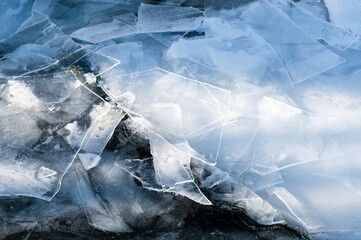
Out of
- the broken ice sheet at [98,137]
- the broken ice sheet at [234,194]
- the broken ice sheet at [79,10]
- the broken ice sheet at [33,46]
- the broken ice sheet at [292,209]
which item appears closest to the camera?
the broken ice sheet at [292,209]

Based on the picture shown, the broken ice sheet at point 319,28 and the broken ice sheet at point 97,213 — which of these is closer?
the broken ice sheet at point 97,213

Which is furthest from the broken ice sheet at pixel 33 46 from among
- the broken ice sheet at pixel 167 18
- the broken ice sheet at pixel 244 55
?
the broken ice sheet at pixel 244 55

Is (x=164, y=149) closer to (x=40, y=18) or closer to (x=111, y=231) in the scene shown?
(x=111, y=231)

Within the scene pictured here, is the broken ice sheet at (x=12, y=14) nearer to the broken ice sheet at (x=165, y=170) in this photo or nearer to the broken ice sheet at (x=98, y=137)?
the broken ice sheet at (x=98, y=137)

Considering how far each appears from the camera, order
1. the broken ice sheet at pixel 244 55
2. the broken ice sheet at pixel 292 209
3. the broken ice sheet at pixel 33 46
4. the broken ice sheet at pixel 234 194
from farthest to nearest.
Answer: the broken ice sheet at pixel 33 46 → the broken ice sheet at pixel 244 55 → the broken ice sheet at pixel 234 194 → the broken ice sheet at pixel 292 209

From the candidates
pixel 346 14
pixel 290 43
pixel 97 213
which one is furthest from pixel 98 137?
pixel 346 14

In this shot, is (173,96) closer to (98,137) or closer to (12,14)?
(98,137)

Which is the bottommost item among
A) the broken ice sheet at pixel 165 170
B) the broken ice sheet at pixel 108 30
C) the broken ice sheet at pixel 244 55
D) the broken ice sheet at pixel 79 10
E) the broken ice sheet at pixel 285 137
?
the broken ice sheet at pixel 165 170

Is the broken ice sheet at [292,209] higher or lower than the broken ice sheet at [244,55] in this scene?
lower
